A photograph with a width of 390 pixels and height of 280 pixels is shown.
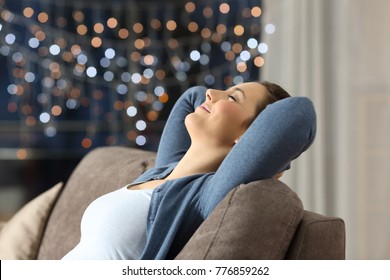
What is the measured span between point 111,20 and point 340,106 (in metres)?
2.27

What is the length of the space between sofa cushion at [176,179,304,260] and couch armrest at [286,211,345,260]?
18mm

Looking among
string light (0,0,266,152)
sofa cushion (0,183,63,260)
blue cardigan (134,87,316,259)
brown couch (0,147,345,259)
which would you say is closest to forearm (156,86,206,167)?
blue cardigan (134,87,316,259)

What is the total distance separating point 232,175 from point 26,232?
114cm

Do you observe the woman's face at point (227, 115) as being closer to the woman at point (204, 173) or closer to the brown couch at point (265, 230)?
the woman at point (204, 173)

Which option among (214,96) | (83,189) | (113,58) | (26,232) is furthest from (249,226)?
(113,58)

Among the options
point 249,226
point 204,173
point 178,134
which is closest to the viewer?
point 249,226

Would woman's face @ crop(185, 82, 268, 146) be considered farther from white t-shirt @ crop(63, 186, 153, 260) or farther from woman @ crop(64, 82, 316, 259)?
white t-shirt @ crop(63, 186, 153, 260)

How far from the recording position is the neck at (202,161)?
1729 millimetres

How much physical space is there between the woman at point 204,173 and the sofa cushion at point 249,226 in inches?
3.6

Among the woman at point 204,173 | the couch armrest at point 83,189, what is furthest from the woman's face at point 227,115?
the couch armrest at point 83,189

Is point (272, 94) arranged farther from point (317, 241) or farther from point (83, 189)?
point (83, 189)

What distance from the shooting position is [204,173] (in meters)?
1.72
